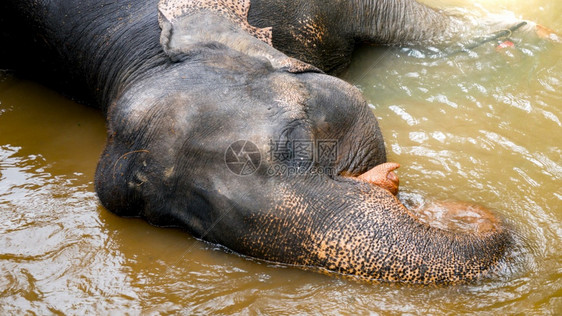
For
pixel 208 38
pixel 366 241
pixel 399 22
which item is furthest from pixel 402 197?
pixel 399 22

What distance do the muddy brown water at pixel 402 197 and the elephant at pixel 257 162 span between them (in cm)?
10

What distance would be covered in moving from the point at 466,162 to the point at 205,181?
1529 millimetres

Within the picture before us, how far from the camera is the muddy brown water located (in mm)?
2531

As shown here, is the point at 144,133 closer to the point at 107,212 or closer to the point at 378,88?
the point at 107,212

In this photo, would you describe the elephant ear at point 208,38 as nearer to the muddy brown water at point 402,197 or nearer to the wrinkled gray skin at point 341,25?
the wrinkled gray skin at point 341,25

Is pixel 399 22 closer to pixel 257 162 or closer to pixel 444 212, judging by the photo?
pixel 444 212

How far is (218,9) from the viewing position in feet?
9.81

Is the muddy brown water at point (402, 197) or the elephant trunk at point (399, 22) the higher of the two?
the elephant trunk at point (399, 22)

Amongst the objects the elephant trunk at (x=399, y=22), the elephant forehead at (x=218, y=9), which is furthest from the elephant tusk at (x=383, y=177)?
the elephant trunk at (x=399, y=22)

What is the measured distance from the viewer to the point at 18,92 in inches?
155

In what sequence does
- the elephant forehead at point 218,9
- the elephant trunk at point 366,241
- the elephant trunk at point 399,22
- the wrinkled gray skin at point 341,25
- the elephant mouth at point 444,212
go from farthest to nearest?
the elephant trunk at point 399,22 → the wrinkled gray skin at point 341,25 → the elephant forehead at point 218,9 → the elephant mouth at point 444,212 → the elephant trunk at point 366,241

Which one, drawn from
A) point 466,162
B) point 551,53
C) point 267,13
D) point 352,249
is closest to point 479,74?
point 551,53

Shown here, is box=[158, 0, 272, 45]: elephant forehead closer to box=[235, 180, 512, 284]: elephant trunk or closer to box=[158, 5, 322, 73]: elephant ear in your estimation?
box=[158, 5, 322, 73]: elephant ear

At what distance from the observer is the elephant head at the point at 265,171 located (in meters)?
2.48
